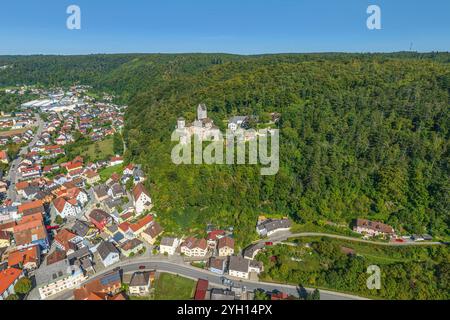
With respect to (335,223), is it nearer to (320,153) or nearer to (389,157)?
(320,153)

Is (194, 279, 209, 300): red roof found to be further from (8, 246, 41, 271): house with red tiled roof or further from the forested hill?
(8, 246, 41, 271): house with red tiled roof

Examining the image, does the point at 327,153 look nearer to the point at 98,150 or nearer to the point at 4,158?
the point at 98,150

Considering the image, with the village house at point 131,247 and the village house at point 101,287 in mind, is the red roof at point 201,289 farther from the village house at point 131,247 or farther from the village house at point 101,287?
the village house at point 131,247

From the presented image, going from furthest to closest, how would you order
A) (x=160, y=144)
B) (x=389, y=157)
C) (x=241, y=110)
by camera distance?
(x=241, y=110) < (x=160, y=144) < (x=389, y=157)

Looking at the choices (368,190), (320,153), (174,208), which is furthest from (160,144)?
(368,190)

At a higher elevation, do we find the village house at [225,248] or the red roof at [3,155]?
the red roof at [3,155]

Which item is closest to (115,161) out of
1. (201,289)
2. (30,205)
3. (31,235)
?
(30,205)

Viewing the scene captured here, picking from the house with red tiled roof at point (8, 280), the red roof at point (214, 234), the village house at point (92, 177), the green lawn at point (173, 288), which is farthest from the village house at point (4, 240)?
the red roof at point (214, 234)

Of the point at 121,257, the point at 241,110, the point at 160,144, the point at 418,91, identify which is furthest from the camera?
the point at 241,110
